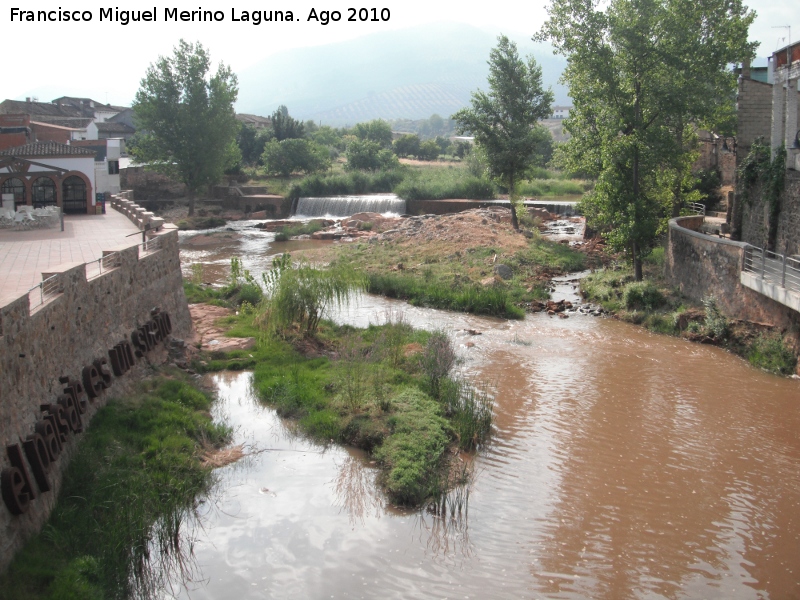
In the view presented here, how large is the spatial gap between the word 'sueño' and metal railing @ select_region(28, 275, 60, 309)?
1199 millimetres

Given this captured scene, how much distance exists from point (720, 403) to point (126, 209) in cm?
2108

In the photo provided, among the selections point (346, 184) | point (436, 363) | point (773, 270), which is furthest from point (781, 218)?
point (346, 184)

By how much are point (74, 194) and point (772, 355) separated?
2419 cm

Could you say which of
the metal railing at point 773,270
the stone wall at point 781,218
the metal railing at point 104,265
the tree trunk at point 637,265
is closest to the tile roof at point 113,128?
the tree trunk at point 637,265

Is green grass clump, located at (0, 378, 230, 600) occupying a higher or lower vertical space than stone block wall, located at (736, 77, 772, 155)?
lower

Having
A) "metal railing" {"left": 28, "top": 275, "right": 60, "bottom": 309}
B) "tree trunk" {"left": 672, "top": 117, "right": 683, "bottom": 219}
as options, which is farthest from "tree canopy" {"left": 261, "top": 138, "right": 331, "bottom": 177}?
"metal railing" {"left": 28, "top": 275, "right": 60, "bottom": 309}

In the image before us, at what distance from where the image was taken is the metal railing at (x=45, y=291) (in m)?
11.3

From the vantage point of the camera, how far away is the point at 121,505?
33.9 ft

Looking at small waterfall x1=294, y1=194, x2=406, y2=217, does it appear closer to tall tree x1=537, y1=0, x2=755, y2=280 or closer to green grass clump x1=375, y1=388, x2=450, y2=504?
tall tree x1=537, y1=0, x2=755, y2=280

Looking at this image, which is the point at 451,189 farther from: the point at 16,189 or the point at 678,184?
the point at 16,189

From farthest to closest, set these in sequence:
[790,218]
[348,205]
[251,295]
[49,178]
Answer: [348,205] < [49,178] < [251,295] < [790,218]

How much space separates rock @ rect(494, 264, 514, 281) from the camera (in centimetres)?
2831

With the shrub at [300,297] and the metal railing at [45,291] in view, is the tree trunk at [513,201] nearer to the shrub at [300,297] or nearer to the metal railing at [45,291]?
the shrub at [300,297]

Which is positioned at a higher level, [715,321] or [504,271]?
[504,271]
